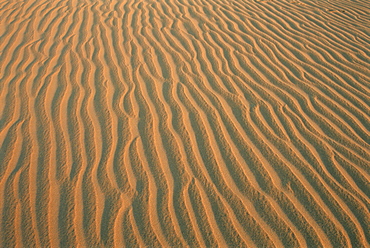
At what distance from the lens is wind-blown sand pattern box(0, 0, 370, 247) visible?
2.10m

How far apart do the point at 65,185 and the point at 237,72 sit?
2407 mm

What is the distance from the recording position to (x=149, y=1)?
6.24 m

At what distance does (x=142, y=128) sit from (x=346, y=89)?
7.77 ft

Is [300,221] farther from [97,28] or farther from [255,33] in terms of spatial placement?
[97,28]

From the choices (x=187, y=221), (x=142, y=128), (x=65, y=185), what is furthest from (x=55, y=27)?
(x=187, y=221)

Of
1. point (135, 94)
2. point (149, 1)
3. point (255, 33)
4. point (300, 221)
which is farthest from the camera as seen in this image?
point (149, 1)

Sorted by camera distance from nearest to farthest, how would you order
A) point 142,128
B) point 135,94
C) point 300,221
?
point 300,221, point 142,128, point 135,94

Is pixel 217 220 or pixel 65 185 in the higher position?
pixel 65 185

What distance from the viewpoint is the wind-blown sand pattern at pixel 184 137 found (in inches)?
82.7

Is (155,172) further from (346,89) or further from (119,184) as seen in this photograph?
(346,89)

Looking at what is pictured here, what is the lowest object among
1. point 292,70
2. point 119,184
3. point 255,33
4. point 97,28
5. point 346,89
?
point 119,184

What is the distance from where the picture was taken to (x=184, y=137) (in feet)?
9.08

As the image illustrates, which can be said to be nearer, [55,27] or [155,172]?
[155,172]

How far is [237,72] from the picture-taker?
3721 millimetres
